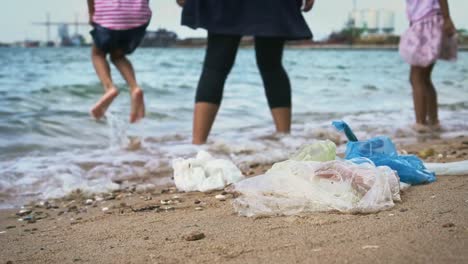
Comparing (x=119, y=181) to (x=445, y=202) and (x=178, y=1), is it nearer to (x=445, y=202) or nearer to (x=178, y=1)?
(x=178, y=1)

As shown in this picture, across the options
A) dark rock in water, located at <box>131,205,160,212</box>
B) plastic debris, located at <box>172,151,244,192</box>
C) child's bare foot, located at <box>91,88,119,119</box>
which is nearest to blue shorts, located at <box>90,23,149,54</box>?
child's bare foot, located at <box>91,88,119,119</box>

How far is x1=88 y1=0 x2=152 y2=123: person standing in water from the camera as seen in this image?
4805 millimetres

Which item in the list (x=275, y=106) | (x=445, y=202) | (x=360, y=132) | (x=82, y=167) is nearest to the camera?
(x=445, y=202)

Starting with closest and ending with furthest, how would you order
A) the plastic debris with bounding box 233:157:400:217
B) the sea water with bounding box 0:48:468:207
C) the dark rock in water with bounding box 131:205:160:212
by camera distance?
the plastic debris with bounding box 233:157:400:217
the dark rock in water with bounding box 131:205:160:212
the sea water with bounding box 0:48:468:207

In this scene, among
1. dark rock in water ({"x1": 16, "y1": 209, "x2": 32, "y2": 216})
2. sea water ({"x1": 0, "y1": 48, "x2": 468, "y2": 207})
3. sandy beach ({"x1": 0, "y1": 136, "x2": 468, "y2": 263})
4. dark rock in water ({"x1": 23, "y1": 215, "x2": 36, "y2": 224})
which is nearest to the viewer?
sandy beach ({"x1": 0, "y1": 136, "x2": 468, "y2": 263})

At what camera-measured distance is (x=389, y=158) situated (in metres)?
3.04

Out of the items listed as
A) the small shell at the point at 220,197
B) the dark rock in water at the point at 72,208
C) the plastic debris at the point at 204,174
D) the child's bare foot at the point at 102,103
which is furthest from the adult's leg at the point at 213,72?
the small shell at the point at 220,197

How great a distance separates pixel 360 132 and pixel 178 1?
2.13m

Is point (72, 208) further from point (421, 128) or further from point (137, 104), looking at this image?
point (421, 128)

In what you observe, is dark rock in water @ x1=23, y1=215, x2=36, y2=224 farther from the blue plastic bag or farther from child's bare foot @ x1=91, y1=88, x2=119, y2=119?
child's bare foot @ x1=91, y1=88, x2=119, y2=119

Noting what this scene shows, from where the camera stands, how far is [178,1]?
4.63 meters

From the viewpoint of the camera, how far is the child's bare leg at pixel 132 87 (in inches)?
191

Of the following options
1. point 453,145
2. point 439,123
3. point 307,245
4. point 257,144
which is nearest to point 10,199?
point 257,144

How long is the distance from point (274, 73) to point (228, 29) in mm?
522
